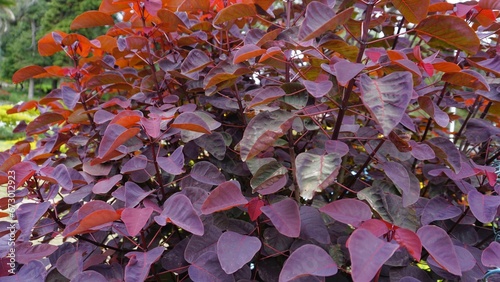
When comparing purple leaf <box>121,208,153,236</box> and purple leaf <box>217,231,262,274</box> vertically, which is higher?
purple leaf <box>121,208,153,236</box>

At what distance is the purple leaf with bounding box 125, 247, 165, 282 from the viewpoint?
76 centimetres

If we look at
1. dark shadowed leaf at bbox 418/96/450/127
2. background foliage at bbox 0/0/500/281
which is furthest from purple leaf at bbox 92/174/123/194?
dark shadowed leaf at bbox 418/96/450/127

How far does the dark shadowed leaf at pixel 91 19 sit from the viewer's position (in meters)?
1.19

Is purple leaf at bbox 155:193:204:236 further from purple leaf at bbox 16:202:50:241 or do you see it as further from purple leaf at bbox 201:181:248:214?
purple leaf at bbox 16:202:50:241

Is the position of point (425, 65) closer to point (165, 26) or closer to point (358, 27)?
point (358, 27)

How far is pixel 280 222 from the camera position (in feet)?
2.62

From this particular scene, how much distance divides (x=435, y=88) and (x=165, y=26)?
29.0 inches

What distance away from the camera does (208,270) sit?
0.83 meters

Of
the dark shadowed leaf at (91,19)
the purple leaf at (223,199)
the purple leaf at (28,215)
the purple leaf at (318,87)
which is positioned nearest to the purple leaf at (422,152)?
the purple leaf at (318,87)

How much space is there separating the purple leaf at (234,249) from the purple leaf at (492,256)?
17.4 inches

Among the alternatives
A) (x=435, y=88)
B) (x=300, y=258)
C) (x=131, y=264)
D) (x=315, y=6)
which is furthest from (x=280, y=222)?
(x=435, y=88)

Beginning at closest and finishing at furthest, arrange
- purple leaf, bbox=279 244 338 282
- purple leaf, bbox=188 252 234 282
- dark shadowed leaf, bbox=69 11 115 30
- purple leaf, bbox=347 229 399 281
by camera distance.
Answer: purple leaf, bbox=347 229 399 281 → purple leaf, bbox=279 244 338 282 → purple leaf, bbox=188 252 234 282 → dark shadowed leaf, bbox=69 11 115 30

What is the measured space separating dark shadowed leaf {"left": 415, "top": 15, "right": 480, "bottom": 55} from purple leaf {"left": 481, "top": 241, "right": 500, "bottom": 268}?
1.29ft

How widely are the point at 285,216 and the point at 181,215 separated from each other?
194mm
